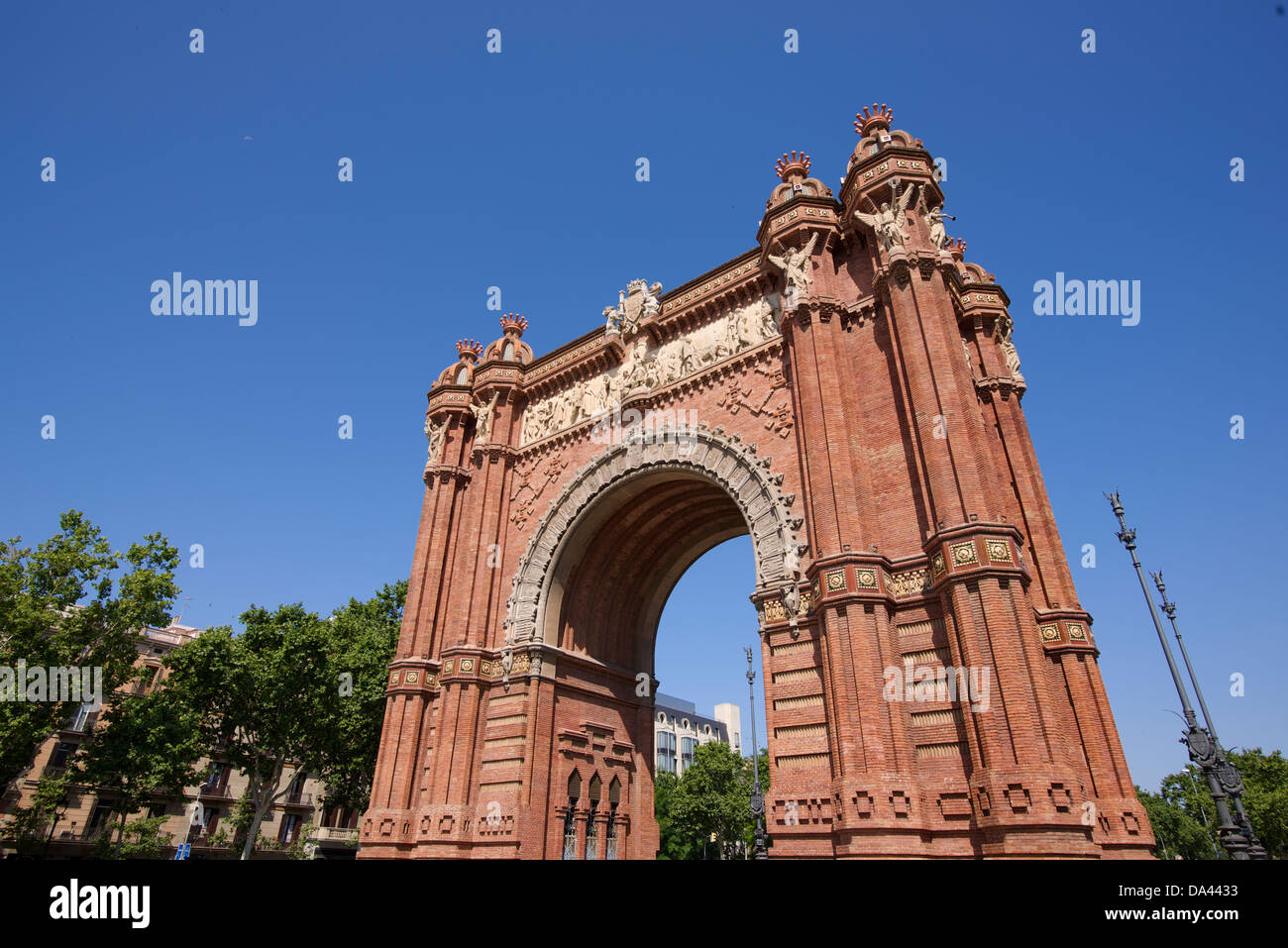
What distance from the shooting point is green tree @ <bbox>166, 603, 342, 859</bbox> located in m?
29.0

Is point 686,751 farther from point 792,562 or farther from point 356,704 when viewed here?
point 792,562

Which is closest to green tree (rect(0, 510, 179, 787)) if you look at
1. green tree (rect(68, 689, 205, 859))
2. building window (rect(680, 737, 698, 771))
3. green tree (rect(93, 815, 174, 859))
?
green tree (rect(68, 689, 205, 859))

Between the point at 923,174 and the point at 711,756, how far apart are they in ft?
163

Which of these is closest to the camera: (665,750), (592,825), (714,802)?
(592,825)

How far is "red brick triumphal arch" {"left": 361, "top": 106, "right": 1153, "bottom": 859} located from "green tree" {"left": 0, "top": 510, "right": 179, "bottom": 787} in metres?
13.0

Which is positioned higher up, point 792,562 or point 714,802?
point 792,562

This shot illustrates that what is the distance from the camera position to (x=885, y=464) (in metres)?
15.6

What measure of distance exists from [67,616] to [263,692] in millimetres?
7817

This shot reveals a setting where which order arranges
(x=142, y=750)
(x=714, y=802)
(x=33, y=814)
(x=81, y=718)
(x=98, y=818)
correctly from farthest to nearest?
(x=714, y=802), (x=81, y=718), (x=98, y=818), (x=33, y=814), (x=142, y=750)

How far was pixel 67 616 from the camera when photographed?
26844 mm

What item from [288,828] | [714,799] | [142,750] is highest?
[714,799]

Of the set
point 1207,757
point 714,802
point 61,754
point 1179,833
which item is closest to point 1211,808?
point 1179,833

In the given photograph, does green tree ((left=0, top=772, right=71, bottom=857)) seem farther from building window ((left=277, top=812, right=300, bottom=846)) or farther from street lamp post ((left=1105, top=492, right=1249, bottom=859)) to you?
street lamp post ((left=1105, top=492, right=1249, bottom=859))
